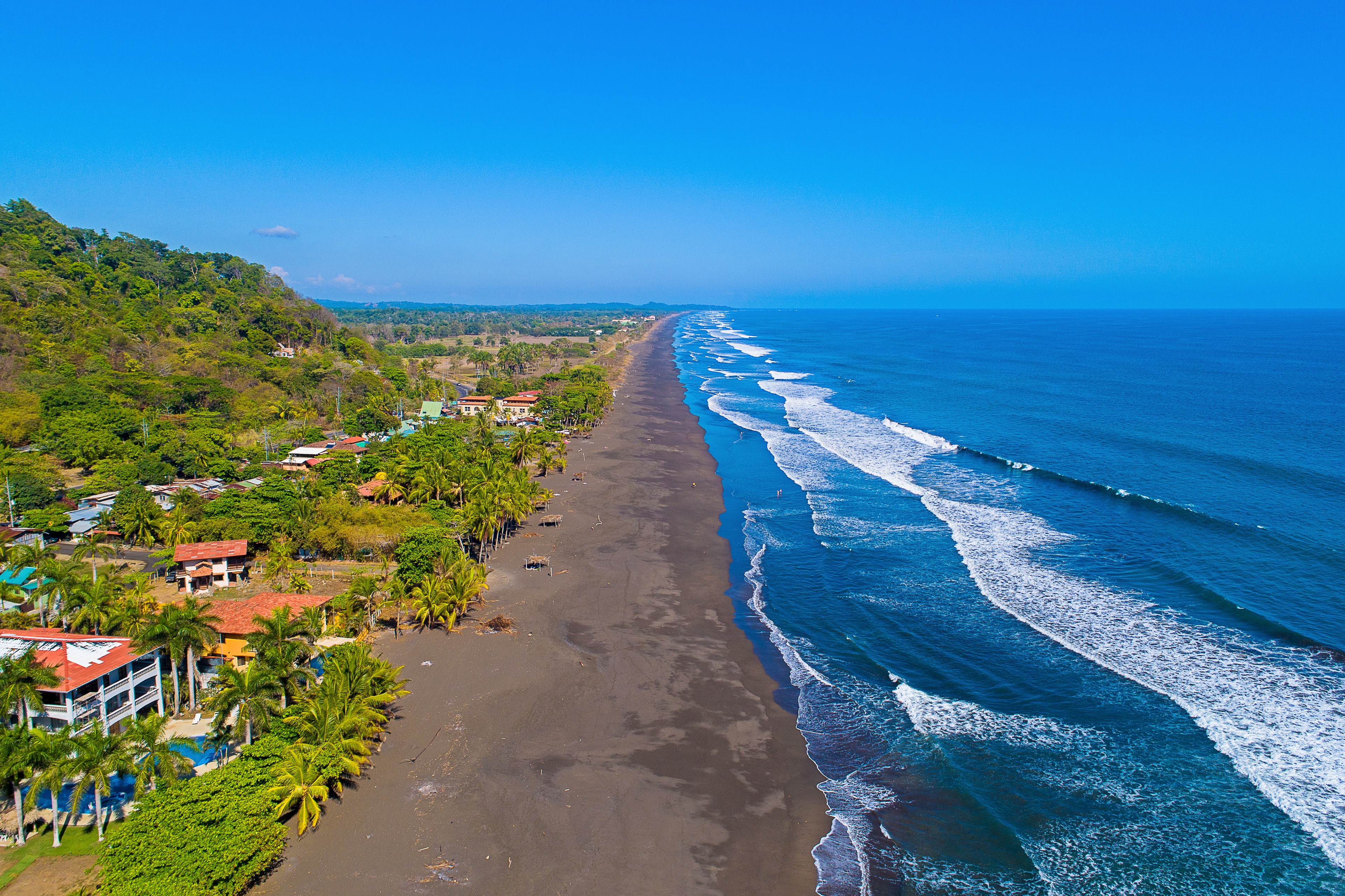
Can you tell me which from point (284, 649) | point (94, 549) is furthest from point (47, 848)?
point (94, 549)

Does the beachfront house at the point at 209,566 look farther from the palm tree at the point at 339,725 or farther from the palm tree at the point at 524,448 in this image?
the palm tree at the point at 524,448

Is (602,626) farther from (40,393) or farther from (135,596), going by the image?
(40,393)

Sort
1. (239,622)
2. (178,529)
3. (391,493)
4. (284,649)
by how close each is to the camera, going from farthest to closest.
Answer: (391,493) < (178,529) < (239,622) < (284,649)

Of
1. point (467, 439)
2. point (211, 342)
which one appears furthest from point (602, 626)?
point (211, 342)

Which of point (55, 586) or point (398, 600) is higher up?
point (55, 586)

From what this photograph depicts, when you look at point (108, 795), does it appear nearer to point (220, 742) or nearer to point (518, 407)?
point (220, 742)

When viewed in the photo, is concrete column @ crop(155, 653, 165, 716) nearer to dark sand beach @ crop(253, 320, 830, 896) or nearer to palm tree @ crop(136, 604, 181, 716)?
palm tree @ crop(136, 604, 181, 716)

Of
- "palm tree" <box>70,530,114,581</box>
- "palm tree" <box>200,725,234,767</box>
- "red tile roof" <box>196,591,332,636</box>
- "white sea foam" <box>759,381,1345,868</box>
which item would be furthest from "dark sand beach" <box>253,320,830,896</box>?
"palm tree" <box>70,530,114,581</box>
